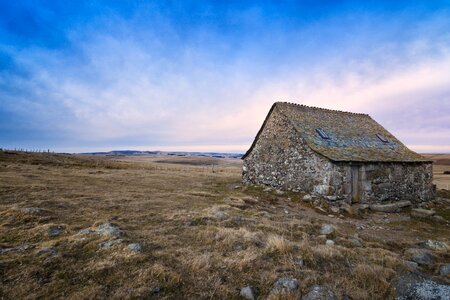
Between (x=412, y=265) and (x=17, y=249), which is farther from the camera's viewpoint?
(x=412, y=265)

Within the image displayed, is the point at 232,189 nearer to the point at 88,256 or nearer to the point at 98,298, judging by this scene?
the point at 88,256

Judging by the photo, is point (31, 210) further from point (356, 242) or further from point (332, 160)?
point (332, 160)

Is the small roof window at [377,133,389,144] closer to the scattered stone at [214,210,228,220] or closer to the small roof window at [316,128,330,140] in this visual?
the small roof window at [316,128,330,140]

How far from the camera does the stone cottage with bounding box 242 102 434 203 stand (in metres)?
16.8

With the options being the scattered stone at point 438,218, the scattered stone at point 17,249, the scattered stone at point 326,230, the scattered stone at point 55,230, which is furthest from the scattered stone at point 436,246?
the scattered stone at point 17,249

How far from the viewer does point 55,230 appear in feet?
26.9

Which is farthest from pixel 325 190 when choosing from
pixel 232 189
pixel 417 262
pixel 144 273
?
pixel 144 273

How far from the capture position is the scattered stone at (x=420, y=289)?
5730 mm

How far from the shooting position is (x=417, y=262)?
7.88 meters

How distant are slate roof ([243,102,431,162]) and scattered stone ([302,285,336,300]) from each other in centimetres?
1146

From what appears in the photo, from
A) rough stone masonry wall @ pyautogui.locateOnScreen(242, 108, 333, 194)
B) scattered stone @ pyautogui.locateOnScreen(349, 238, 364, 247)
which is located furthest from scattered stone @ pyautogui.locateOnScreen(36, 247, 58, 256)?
rough stone masonry wall @ pyautogui.locateOnScreen(242, 108, 333, 194)

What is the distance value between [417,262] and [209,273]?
238 inches

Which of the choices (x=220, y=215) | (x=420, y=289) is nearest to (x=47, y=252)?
(x=220, y=215)

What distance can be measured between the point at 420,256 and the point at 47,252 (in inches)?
395
